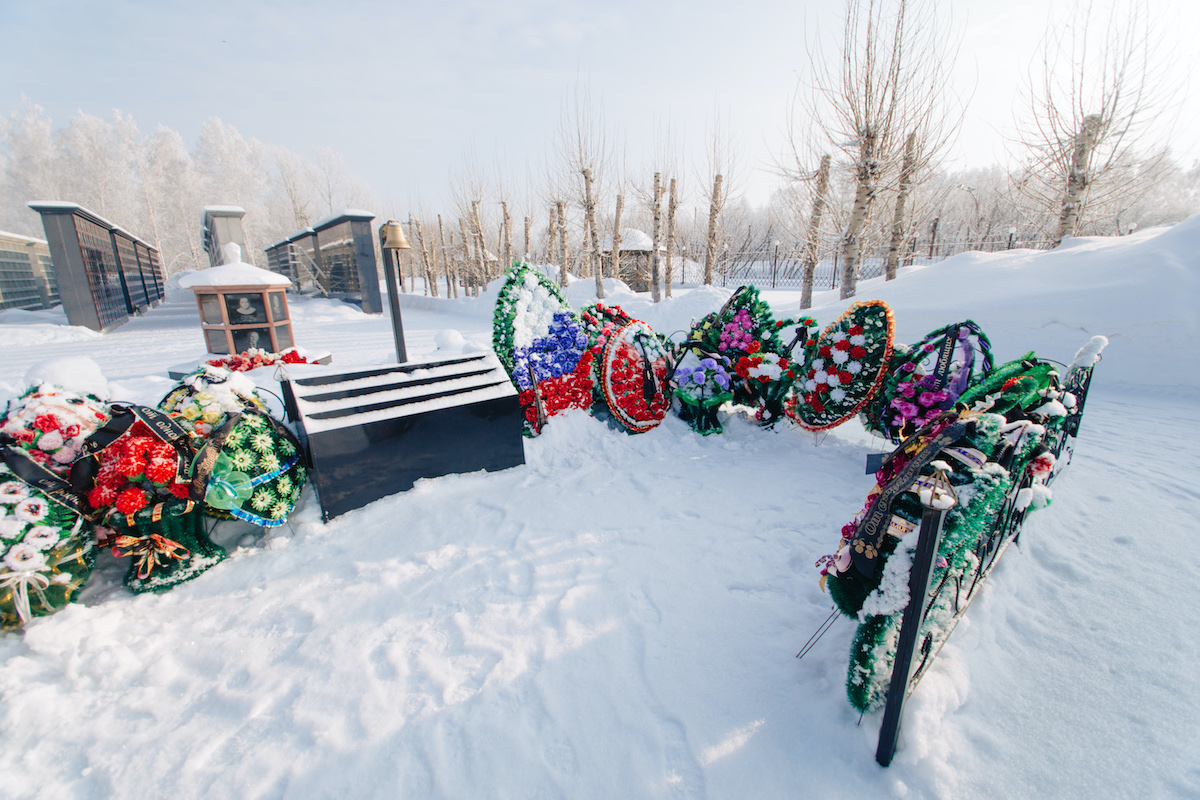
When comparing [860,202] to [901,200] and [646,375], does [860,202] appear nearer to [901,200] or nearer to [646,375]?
[901,200]

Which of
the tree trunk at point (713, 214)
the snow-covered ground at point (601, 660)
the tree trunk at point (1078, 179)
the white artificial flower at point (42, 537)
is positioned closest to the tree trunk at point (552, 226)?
the tree trunk at point (713, 214)

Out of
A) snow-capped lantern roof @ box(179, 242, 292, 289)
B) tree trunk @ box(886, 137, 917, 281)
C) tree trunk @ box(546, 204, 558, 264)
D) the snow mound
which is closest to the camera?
the snow mound

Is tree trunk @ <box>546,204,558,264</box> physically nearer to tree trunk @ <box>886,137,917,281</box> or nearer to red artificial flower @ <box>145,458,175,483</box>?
tree trunk @ <box>886,137,917,281</box>

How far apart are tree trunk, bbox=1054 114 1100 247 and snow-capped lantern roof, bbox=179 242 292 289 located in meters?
14.9

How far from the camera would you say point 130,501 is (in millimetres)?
2391

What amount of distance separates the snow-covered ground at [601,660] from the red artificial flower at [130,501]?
49 centimetres

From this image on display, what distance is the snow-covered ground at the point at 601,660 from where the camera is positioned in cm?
163

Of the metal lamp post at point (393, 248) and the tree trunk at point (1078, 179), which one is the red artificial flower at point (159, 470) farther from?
the tree trunk at point (1078, 179)

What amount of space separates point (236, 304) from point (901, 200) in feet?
44.6

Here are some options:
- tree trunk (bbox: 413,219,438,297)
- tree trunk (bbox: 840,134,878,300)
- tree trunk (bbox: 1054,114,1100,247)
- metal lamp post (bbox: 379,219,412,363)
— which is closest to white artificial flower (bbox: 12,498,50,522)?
metal lamp post (bbox: 379,219,412,363)

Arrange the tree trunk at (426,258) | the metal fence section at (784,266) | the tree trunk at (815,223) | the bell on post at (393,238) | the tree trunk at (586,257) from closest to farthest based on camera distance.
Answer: the bell on post at (393,238) → the tree trunk at (815,223) → the tree trunk at (586,257) → the tree trunk at (426,258) → the metal fence section at (784,266)

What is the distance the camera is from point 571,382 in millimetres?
4508

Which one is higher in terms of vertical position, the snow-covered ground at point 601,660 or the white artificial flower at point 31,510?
the white artificial flower at point 31,510

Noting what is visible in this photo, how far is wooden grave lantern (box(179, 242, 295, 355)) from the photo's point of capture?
277 inches
